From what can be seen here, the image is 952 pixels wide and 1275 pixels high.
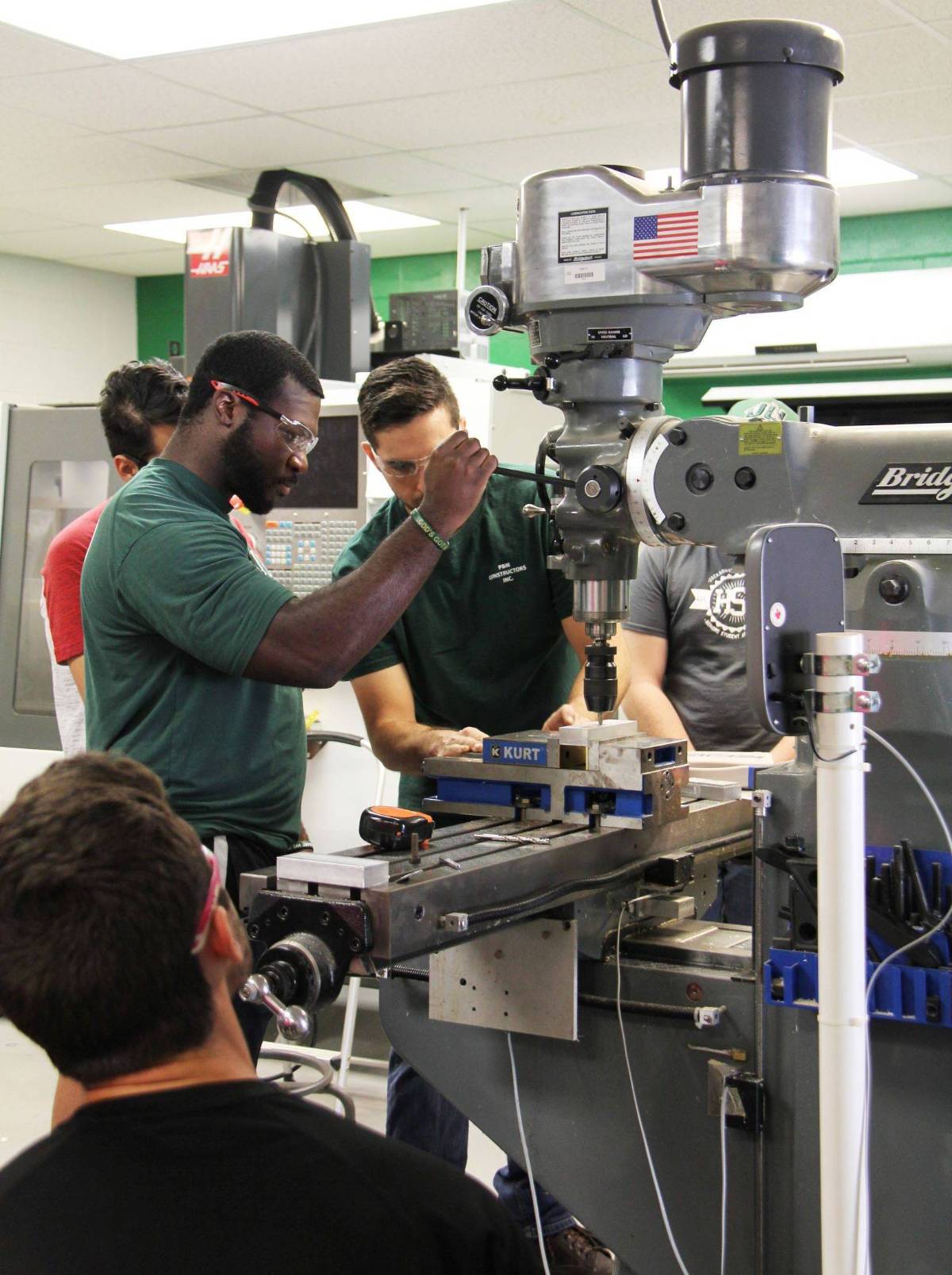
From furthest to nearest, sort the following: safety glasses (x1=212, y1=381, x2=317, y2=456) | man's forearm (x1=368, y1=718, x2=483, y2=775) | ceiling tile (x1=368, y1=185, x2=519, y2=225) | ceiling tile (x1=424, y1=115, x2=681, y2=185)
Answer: ceiling tile (x1=368, y1=185, x2=519, y2=225) < ceiling tile (x1=424, y1=115, x2=681, y2=185) < man's forearm (x1=368, y1=718, x2=483, y2=775) < safety glasses (x1=212, y1=381, x2=317, y2=456)

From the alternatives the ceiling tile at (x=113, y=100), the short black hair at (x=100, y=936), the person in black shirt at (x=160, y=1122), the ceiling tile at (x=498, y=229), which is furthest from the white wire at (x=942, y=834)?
the ceiling tile at (x=498, y=229)

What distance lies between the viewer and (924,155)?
5359mm

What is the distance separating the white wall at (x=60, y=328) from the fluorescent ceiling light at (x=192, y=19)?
3.43 metres

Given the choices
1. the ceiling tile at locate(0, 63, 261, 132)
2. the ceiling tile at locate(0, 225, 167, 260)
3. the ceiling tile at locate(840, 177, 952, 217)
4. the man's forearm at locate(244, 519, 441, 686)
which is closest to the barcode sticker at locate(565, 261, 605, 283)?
the man's forearm at locate(244, 519, 441, 686)

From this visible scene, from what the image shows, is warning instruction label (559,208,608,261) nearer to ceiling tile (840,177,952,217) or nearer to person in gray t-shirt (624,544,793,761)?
person in gray t-shirt (624,544,793,761)

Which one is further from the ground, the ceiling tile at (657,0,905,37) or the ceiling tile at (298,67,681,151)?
the ceiling tile at (298,67,681,151)

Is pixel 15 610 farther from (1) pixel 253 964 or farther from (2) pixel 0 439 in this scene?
(1) pixel 253 964

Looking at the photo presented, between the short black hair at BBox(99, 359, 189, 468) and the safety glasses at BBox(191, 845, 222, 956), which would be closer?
the safety glasses at BBox(191, 845, 222, 956)

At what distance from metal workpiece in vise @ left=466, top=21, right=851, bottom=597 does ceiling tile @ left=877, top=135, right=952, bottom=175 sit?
3868 millimetres

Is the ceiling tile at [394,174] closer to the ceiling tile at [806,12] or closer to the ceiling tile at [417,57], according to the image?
the ceiling tile at [417,57]

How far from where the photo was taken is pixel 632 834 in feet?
5.89

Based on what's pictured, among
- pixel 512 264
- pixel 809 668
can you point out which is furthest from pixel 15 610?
pixel 809 668

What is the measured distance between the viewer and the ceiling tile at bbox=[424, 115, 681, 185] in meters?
5.23

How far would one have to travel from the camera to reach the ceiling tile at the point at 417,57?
13.3 ft
